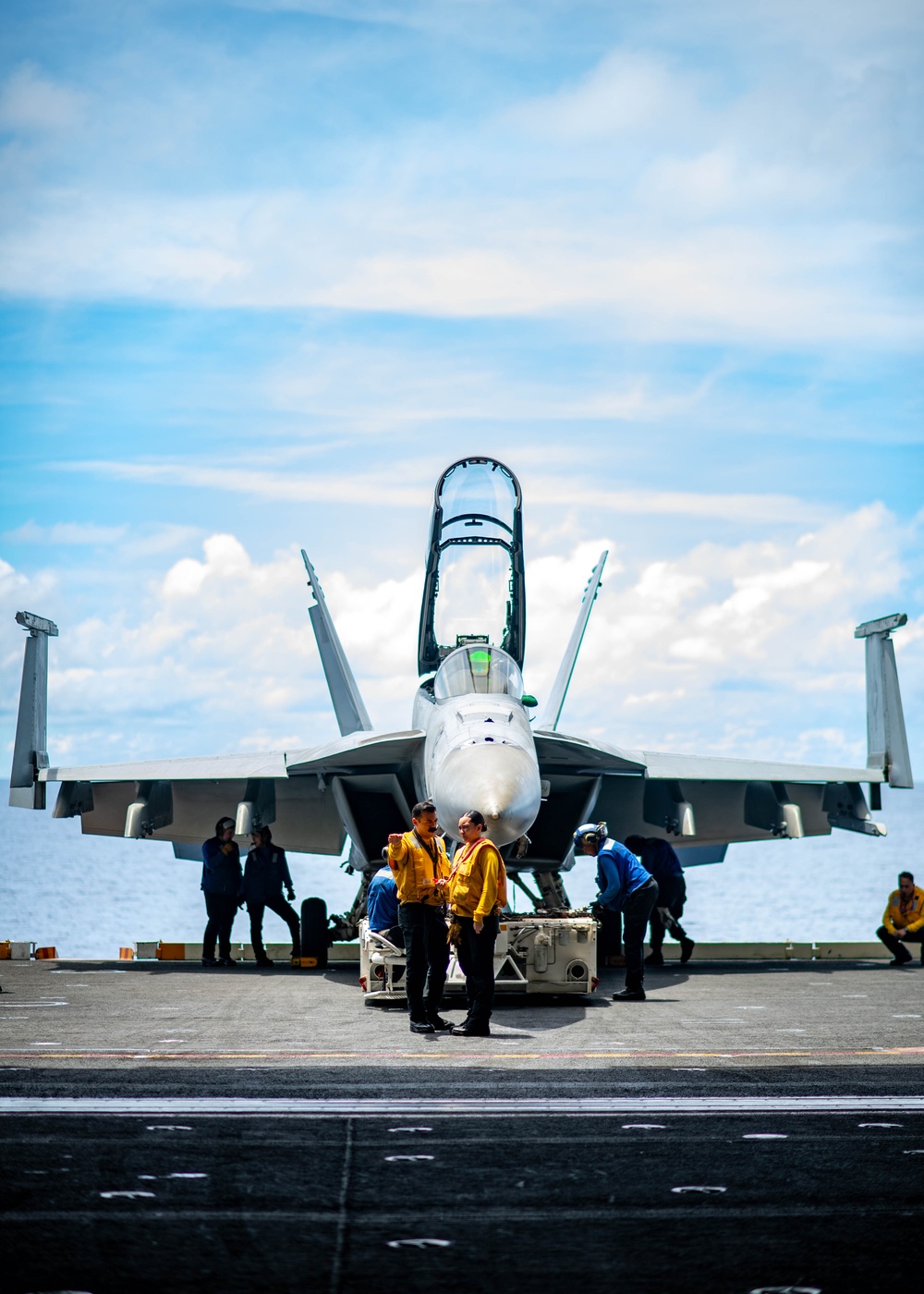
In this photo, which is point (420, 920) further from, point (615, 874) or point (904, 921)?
point (904, 921)

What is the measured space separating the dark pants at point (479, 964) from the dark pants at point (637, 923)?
8.22ft

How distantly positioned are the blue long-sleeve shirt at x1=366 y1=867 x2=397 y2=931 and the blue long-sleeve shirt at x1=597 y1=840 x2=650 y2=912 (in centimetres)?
182

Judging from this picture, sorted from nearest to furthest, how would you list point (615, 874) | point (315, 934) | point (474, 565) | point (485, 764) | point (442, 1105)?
point (442, 1105), point (485, 764), point (615, 874), point (474, 565), point (315, 934)

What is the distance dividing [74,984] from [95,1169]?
9195mm

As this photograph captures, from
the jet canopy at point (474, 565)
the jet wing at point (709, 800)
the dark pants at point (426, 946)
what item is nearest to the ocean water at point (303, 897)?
the jet wing at point (709, 800)

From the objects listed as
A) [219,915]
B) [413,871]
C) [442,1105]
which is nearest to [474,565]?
[219,915]

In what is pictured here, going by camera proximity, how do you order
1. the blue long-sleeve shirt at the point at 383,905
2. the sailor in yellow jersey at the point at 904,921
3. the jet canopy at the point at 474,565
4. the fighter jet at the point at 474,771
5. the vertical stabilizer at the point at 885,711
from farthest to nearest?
the vertical stabilizer at the point at 885,711
the sailor in yellow jersey at the point at 904,921
the jet canopy at the point at 474,565
the fighter jet at the point at 474,771
the blue long-sleeve shirt at the point at 383,905

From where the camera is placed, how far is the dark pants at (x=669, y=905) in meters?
16.8

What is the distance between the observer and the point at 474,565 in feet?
50.1

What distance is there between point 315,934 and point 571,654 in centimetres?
525

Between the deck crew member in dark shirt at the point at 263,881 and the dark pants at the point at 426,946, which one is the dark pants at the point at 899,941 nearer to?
the deck crew member in dark shirt at the point at 263,881

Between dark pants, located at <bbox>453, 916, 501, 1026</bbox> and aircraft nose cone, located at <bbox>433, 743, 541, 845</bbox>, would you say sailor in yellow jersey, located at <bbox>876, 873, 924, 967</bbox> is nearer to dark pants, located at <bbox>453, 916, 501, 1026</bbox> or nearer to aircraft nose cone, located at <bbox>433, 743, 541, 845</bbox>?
aircraft nose cone, located at <bbox>433, 743, 541, 845</bbox>

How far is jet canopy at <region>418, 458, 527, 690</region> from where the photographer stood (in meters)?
15.2

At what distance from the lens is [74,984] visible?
1380 cm
